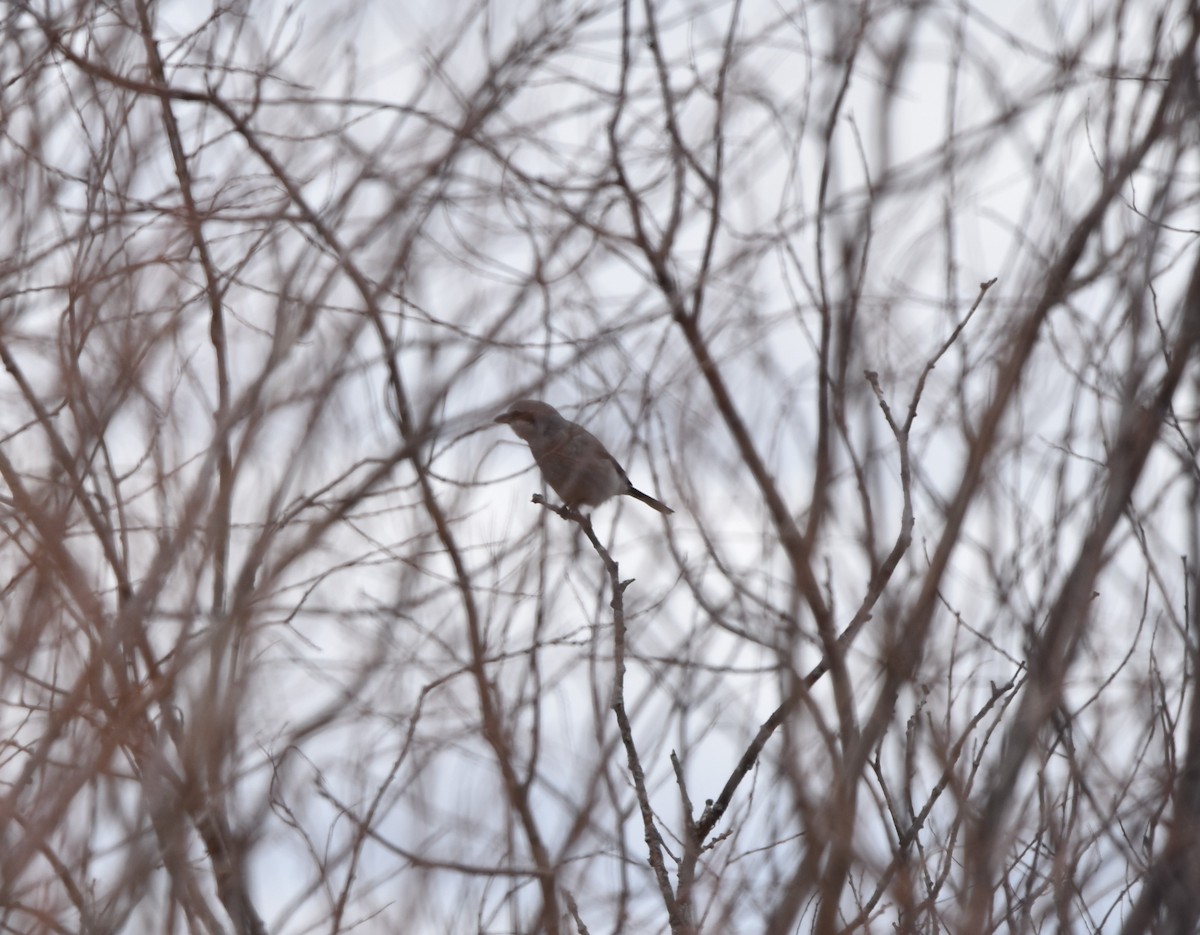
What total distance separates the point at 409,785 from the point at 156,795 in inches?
33.8

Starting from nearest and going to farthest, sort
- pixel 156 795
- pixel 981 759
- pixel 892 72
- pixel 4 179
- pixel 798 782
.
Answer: pixel 798 782
pixel 156 795
pixel 892 72
pixel 981 759
pixel 4 179

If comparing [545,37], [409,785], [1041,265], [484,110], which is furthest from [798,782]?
[545,37]

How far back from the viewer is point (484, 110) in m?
2.96

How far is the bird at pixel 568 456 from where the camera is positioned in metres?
3.88

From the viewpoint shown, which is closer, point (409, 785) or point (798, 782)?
point (798, 782)

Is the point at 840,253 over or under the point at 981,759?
over

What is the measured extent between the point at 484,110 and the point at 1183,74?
1.34 metres

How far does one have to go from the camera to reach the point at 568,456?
569cm

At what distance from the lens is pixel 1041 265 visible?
103 inches

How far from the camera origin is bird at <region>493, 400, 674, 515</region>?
3885 mm

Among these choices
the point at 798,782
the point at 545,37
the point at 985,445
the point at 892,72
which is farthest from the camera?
the point at 545,37

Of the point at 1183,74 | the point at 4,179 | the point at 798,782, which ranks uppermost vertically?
the point at 4,179

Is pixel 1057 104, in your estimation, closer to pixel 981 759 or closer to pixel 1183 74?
pixel 1183 74

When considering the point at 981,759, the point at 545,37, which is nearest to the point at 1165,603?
the point at 981,759
